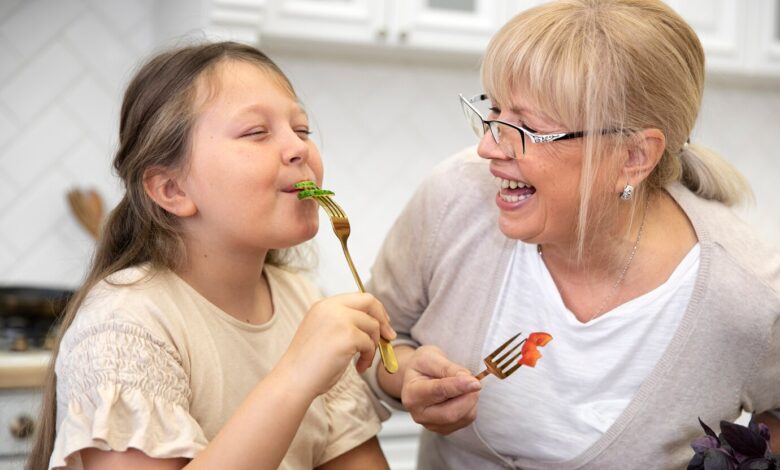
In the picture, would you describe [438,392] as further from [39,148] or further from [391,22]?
[39,148]

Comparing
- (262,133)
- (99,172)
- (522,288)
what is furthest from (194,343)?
(99,172)

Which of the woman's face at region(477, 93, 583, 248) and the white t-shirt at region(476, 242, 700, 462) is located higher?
the woman's face at region(477, 93, 583, 248)

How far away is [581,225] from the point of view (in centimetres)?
130

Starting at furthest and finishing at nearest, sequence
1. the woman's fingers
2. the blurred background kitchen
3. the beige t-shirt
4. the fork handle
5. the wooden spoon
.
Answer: the wooden spoon < the blurred background kitchen < the woman's fingers < the fork handle < the beige t-shirt

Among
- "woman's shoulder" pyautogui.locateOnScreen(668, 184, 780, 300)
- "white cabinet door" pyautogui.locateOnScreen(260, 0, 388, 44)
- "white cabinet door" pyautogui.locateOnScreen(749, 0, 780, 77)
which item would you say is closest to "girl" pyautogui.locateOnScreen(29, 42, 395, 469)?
"woman's shoulder" pyautogui.locateOnScreen(668, 184, 780, 300)

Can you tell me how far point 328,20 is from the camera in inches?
95.6

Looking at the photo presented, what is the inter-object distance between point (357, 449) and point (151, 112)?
581 millimetres

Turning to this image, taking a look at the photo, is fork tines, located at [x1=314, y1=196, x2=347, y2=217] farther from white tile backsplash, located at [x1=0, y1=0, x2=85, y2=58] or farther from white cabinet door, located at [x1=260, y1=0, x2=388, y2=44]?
white tile backsplash, located at [x1=0, y1=0, x2=85, y2=58]

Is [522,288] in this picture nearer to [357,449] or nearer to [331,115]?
[357,449]

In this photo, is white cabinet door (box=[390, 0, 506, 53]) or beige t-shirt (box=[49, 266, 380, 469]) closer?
beige t-shirt (box=[49, 266, 380, 469])

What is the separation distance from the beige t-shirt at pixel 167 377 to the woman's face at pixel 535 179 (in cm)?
38

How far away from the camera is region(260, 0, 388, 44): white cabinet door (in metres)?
2.38

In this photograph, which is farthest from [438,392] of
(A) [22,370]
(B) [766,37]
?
(B) [766,37]

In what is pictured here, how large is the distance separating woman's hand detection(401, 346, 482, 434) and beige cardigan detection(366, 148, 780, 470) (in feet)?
0.42
